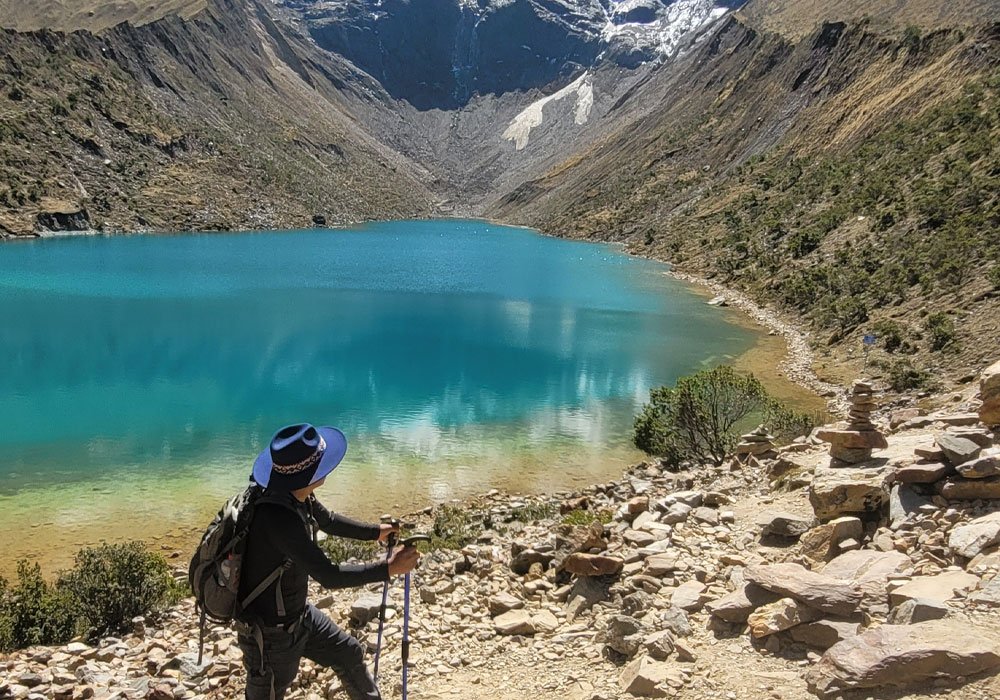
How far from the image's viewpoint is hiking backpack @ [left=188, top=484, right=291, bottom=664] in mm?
4297

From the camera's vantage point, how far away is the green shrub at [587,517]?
465 inches

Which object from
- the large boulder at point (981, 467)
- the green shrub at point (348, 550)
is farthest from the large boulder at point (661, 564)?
the green shrub at point (348, 550)

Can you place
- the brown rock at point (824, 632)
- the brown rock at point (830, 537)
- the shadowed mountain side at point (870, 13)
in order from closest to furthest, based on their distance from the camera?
the brown rock at point (824, 632) → the brown rock at point (830, 537) → the shadowed mountain side at point (870, 13)

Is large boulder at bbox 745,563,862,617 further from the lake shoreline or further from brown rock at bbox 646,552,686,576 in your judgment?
the lake shoreline

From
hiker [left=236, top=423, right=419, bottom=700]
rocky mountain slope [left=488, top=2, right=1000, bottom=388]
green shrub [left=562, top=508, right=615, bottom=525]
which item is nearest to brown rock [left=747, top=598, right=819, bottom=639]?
hiker [left=236, top=423, right=419, bottom=700]

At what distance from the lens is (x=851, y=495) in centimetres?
829

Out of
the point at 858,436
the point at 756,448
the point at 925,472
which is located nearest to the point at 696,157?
the point at 756,448

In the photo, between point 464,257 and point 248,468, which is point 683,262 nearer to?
point 464,257

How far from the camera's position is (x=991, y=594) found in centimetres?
552

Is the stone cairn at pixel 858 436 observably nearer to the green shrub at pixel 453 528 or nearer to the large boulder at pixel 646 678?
the large boulder at pixel 646 678

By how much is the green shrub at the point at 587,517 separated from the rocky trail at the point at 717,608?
1129 millimetres

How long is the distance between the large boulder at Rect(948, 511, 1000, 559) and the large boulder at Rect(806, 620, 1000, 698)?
1.56 m

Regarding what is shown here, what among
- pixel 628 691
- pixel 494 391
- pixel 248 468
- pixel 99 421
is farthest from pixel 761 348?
pixel 628 691

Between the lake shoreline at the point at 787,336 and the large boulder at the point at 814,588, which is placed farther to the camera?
the lake shoreline at the point at 787,336
